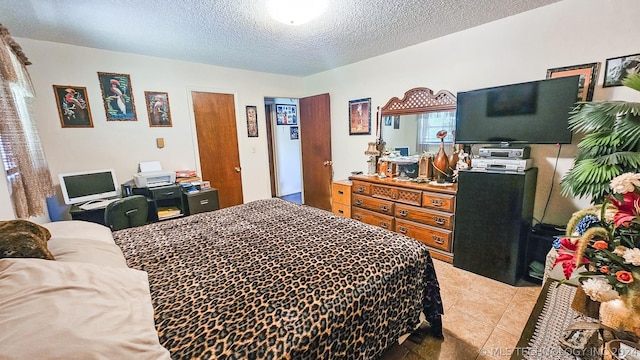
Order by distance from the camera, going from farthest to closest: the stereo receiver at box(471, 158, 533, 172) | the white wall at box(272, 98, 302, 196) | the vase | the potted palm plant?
the white wall at box(272, 98, 302, 196), the vase, the stereo receiver at box(471, 158, 533, 172), the potted palm plant

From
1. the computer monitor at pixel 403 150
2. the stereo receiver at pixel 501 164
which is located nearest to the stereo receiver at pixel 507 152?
the stereo receiver at pixel 501 164

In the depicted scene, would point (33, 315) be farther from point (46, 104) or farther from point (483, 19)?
point (483, 19)

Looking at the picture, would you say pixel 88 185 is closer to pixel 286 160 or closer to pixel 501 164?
pixel 286 160

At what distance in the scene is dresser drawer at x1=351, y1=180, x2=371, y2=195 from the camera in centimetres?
310

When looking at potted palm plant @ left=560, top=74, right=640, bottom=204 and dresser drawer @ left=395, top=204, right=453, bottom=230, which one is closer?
potted palm plant @ left=560, top=74, right=640, bottom=204

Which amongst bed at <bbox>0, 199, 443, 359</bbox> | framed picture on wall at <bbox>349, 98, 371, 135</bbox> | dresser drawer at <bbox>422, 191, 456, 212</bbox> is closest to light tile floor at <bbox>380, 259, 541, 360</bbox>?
bed at <bbox>0, 199, 443, 359</bbox>

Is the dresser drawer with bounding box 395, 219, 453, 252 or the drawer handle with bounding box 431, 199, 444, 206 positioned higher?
the drawer handle with bounding box 431, 199, 444, 206

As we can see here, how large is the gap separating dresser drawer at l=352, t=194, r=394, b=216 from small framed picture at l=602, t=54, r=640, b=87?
196 centimetres

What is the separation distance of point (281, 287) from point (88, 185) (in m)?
2.81

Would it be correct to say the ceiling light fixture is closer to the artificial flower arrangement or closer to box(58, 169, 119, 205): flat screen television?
the artificial flower arrangement

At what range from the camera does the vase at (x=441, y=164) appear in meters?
2.65

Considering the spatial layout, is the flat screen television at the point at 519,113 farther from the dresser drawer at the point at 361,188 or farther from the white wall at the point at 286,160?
the white wall at the point at 286,160

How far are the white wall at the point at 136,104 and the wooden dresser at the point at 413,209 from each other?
2042mm

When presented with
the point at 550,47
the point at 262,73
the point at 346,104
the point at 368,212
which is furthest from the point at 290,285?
the point at 262,73
